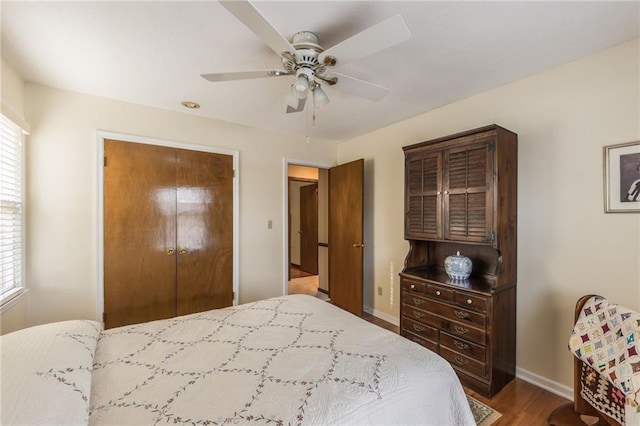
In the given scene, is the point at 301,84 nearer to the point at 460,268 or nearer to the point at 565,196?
the point at 460,268

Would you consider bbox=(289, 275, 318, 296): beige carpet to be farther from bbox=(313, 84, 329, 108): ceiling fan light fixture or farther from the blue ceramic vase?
bbox=(313, 84, 329, 108): ceiling fan light fixture

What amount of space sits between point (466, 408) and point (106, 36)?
2.84 m

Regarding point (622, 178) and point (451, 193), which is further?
point (451, 193)

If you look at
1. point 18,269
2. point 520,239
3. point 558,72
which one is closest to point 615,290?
point 520,239

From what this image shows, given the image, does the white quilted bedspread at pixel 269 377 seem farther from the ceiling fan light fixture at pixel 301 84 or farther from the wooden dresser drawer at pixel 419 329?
the ceiling fan light fixture at pixel 301 84

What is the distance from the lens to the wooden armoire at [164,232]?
261cm

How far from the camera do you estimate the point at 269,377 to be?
45.7 inches

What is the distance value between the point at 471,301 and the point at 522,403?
29.7 inches

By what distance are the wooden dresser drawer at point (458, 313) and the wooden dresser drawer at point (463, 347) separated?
16 centimetres

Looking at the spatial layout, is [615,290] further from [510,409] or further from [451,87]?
[451,87]

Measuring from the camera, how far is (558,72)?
2053 mm

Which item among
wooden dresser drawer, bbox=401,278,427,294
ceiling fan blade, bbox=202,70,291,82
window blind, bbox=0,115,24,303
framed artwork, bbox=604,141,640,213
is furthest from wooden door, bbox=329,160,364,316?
window blind, bbox=0,115,24,303

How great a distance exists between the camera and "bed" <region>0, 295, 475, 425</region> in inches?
36.5

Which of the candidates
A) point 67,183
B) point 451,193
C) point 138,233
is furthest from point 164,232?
point 451,193
